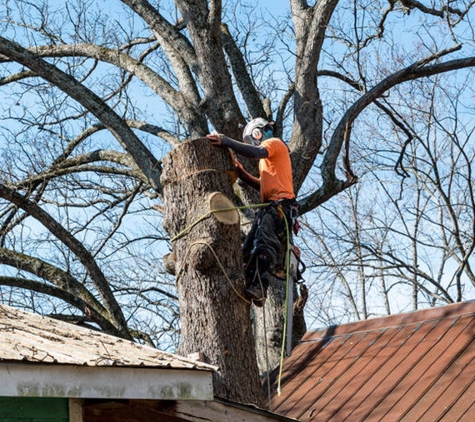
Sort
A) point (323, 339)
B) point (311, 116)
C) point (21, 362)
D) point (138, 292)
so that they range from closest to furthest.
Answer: point (21, 362) → point (323, 339) → point (311, 116) → point (138, 292)

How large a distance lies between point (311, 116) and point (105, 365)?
777 cm

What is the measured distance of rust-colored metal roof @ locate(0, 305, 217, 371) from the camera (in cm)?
503

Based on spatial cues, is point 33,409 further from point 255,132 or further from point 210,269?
point 255,132

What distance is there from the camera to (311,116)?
40.5 feet

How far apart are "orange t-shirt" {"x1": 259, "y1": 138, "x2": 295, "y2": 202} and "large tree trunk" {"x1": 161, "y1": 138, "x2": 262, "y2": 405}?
0.53m

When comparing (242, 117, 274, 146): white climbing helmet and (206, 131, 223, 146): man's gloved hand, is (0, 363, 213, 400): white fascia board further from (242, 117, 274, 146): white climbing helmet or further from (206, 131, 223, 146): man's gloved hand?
(242, 117, 274, 146): white climbing helmet

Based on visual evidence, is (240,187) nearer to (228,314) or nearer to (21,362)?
(228,314)

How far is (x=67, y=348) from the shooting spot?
552 centimetres

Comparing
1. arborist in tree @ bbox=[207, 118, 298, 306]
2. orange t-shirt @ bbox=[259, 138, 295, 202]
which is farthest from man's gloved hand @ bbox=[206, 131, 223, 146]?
orange t-shirt @ bbox=[259, 138, 295, 202]

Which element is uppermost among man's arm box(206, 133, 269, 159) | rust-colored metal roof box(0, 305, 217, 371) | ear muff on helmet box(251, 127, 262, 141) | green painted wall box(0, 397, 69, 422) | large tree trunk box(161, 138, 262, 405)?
ear muff on helmet box(251, 127, 262, 141)

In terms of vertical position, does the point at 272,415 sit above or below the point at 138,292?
below

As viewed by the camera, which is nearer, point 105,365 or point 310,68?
point 105,365

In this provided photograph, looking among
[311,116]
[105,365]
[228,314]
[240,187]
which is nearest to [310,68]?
[311,116]

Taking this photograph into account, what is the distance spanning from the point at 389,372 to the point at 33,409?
521 cm
